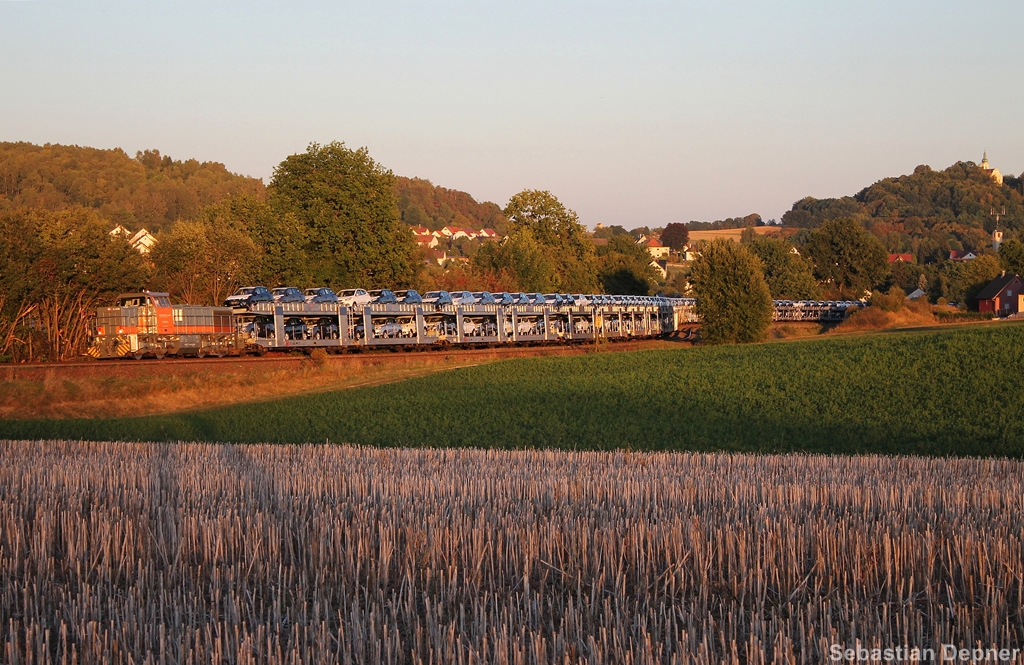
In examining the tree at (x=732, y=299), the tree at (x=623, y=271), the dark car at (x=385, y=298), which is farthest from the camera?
the tree at (x=623, y=271)

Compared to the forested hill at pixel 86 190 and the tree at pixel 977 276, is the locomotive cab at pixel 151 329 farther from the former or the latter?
the forested hill at pixel 86 190

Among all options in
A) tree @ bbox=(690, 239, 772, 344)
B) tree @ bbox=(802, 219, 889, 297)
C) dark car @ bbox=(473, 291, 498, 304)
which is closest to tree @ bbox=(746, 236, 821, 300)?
tree @ bbox=(802, 219, 889, 297)

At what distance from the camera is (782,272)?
13050 cm

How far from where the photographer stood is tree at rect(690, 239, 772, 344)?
68.5m

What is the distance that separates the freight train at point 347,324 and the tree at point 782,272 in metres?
55.5

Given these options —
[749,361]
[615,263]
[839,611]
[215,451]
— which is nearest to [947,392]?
[749,361]

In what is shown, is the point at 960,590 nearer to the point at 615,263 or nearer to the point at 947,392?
the point at 947,392

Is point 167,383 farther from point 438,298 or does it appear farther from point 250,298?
point 438,298

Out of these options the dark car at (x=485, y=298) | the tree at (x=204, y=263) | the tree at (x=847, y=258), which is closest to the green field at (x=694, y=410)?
the dark car at (x=485, y=298)

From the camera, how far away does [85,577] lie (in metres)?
7.36

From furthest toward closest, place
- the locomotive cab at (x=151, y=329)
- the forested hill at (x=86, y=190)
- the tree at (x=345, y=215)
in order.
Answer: the forested hill at (x=86, y=190) < the tree at (x=345, y=215) < the locomotive cab at (x=151, y=329)

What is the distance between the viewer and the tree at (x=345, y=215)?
7106cm

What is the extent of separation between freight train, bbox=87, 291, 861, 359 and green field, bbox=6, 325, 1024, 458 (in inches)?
390

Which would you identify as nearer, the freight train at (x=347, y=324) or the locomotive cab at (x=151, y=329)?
the locomotive cab at (x=151, y=329)
